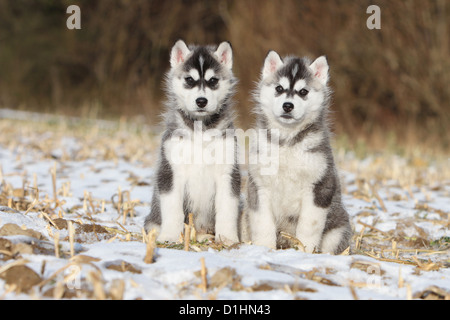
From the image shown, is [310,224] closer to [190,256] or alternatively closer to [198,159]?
[198,159]

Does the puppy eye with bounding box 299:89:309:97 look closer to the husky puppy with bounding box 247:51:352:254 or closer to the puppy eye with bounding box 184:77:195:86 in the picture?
the husky puppy with bounding box 247:51:352:254

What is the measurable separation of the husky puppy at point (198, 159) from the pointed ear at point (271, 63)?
342 millimetres

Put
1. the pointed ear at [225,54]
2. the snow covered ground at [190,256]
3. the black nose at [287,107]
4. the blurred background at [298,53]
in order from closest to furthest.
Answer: the snow covered ground at [190,256]
the black nose at [287,107]
the pointed ear at [225,54]
the blurred background at [298,53]

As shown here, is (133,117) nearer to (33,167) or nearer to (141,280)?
(33,167)

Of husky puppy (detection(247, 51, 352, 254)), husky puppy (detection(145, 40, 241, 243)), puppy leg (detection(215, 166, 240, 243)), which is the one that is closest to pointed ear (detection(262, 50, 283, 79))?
husky puppy (detection(247, 51, 352, 254))

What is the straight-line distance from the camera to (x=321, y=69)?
16.0 feet

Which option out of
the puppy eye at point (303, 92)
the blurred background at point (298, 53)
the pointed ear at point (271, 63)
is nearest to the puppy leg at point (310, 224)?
the puppy eye at point (303, 92)

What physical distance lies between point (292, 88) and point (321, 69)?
402mm

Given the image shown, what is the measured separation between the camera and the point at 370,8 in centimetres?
1260

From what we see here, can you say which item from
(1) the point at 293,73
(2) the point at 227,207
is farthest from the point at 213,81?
(2) the point at 227,207

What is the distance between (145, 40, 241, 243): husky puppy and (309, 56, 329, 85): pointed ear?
0.76 metres

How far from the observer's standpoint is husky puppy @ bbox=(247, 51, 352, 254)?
4355 millimetres

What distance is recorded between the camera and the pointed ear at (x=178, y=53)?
5.15 meters

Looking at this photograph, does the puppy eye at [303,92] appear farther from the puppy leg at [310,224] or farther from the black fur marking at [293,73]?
the puppy leg at [310,224]
